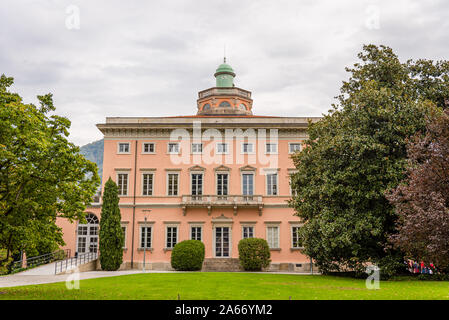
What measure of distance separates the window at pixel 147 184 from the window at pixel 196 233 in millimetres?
4597

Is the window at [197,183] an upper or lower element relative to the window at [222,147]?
lower

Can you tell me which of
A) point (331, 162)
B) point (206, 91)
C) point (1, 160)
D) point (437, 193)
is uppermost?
point (206, 91)

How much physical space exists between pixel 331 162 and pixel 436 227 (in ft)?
33.1

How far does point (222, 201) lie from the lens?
34344 millimetres

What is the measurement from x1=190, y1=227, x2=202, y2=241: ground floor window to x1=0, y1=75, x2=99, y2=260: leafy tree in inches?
770

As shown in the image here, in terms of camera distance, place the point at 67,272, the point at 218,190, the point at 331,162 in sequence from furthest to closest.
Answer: the point at 218,190 < the point at 67,272 < the point at 331,162

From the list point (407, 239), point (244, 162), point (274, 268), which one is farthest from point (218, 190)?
point (407, 239)

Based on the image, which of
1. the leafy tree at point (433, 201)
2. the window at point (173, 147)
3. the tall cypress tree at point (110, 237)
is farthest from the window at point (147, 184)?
the leafy tree at point (433, 201)

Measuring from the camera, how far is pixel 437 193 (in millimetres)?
13594

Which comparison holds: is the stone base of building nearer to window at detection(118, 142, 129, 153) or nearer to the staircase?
the staircase

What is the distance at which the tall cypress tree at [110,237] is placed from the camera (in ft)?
101

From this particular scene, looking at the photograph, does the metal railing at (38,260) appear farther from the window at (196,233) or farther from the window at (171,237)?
the window at (196,233)

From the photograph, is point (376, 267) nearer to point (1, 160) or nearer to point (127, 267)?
point (1, 160)

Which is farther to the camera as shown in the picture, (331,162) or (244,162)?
Result: (244,162)
